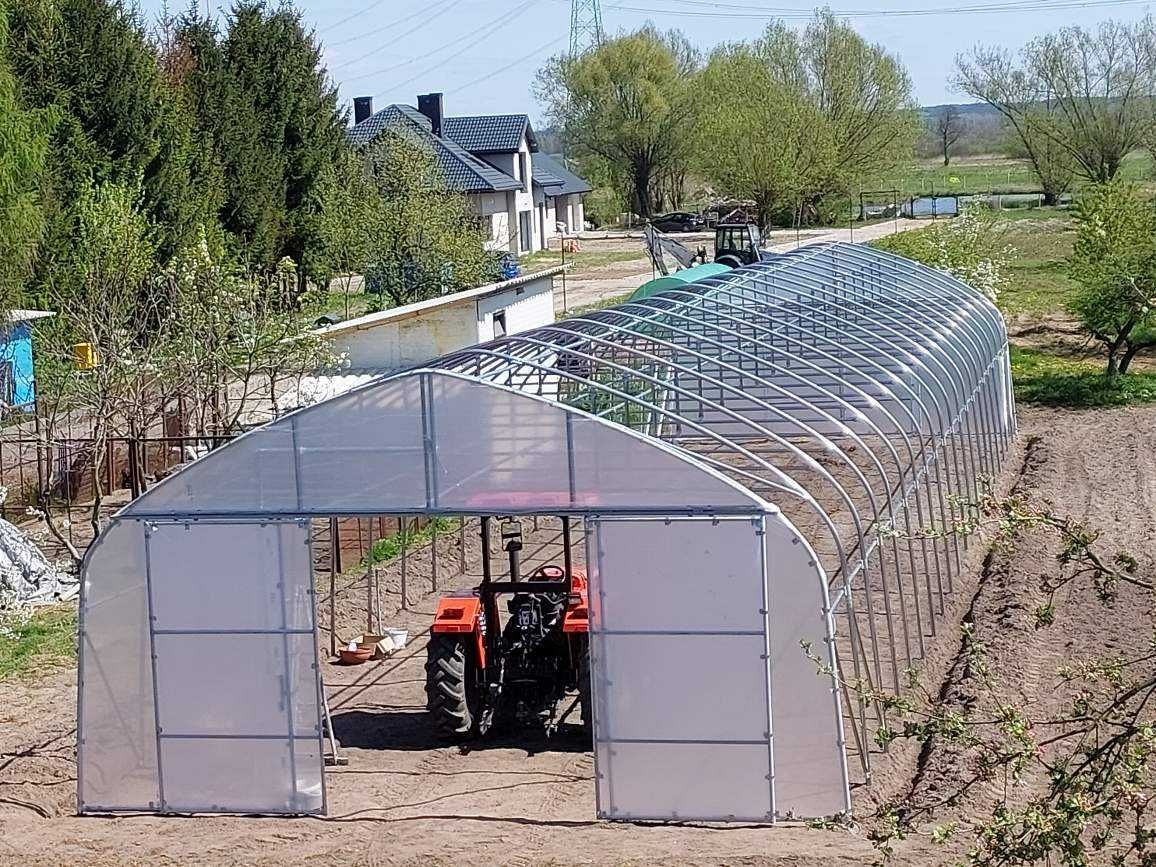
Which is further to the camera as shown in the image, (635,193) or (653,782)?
(635,193)

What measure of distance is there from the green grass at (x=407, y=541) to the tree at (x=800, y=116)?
129ft

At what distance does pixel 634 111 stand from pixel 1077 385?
5520 centimetres

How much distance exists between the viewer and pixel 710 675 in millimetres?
10508

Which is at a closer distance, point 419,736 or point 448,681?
point 448,681

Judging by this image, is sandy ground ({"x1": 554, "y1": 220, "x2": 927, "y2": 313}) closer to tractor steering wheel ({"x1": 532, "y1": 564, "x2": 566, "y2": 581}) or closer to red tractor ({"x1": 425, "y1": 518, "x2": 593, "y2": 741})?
tractor steering wheel ({"x1": 532, "y1": 564, "x2": 566, "y2": 581})

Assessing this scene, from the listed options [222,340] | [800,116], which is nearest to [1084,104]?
[800,116]

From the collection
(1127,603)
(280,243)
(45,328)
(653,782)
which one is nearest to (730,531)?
(653,782)

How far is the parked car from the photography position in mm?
67250

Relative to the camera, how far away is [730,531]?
1045 cm

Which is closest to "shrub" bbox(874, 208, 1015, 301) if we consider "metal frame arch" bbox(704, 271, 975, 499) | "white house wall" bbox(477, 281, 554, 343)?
"white house wall" bbox(477, 281, 554, 343)

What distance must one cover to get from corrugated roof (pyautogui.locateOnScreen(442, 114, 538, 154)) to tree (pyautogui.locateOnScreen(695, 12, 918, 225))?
25.2ft

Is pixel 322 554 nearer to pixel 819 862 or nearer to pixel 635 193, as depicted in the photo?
pixel 819 862

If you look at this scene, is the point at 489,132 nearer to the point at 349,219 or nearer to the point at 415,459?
the point at 349,219

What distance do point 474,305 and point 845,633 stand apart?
56.8 ft
